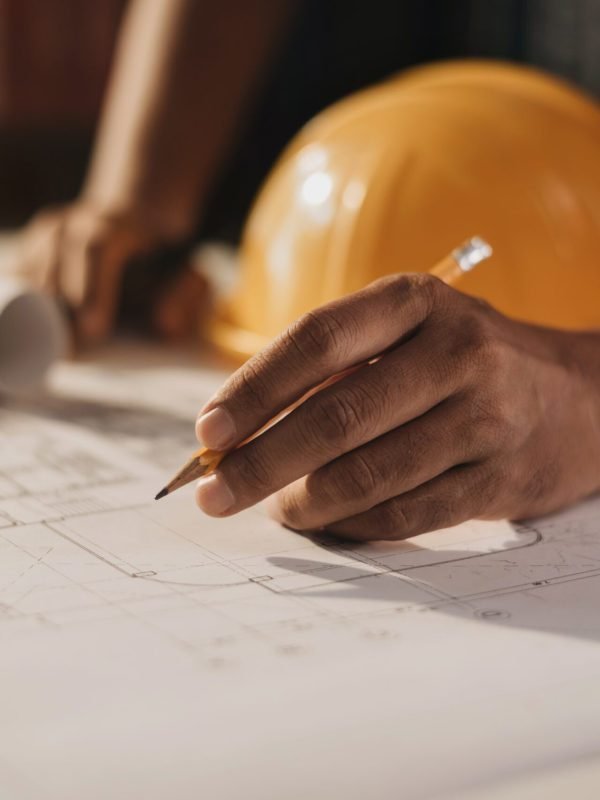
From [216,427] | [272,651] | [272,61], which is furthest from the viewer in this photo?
[272,61]

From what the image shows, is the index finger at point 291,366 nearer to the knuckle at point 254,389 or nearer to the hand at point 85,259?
→ the knuckle at point 254,389

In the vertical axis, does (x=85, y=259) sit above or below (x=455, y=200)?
above

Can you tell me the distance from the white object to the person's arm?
294mm

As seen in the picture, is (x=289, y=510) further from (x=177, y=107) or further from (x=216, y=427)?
(x=177, y=107)

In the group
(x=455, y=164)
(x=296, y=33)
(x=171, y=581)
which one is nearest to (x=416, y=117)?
(x=455, y=164)

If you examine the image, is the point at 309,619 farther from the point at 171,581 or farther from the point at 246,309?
the point at 246,309

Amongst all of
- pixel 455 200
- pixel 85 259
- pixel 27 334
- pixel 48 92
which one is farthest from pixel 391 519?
pixel 48 92

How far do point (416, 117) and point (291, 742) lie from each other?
83 centimetres

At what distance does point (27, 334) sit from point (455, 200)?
0.48 meters

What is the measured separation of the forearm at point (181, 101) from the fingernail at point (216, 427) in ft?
2.88

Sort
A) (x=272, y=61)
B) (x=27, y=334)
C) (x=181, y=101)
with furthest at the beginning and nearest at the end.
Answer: (x=272, y=61) → (x=181, y=101) → (x=27, y=334)

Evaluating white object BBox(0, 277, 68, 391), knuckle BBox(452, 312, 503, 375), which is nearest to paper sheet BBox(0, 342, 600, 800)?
knuckle BBox(452, 312, 503, 375)

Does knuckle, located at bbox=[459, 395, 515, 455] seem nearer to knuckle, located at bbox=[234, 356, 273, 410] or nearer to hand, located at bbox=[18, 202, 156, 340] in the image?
knuckle, located at bbox=[234, 356, 273, 410]

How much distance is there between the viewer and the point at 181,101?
1.68 m
